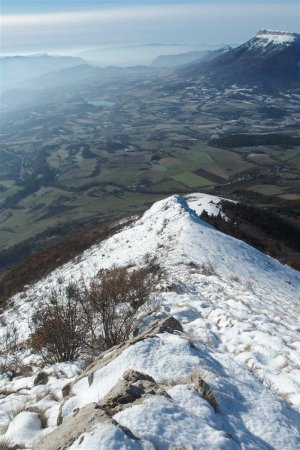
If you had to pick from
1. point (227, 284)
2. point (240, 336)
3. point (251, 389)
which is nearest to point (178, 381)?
point (251, 389)

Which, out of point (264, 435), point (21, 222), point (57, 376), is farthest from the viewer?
point (21, 222)

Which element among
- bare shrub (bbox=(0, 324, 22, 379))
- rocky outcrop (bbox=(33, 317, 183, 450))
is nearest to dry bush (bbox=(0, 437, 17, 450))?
rocky outcrop (bbox=(33, 317, 183, 450))

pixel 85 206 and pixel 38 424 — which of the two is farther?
pixel 85 206

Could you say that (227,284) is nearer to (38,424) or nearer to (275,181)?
(38,424)

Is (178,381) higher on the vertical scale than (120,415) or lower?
lower

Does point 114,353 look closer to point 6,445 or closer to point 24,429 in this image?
point 24,429

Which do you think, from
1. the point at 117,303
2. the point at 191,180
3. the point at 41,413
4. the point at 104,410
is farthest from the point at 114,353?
the point at 191,180

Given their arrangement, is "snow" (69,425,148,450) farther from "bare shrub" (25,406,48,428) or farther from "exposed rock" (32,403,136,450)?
"bare shrub" (25,406,48,428)
